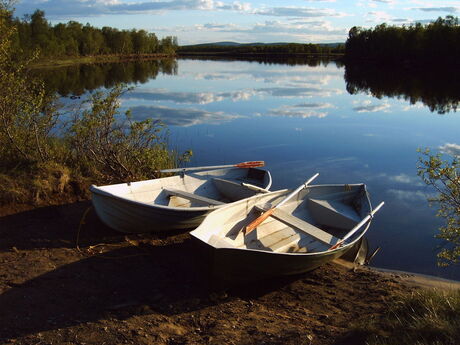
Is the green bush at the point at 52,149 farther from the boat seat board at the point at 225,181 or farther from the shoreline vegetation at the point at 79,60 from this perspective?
the shoreline vegetation at the point at 79,60

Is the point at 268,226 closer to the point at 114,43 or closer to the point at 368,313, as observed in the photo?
the point at 368,313

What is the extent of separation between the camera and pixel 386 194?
11578 mm

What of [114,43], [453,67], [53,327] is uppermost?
[114,43]

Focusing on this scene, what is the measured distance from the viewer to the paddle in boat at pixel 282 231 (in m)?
5.38

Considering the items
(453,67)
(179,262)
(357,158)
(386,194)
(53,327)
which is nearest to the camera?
(53,327)

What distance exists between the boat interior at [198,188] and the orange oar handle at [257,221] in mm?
986

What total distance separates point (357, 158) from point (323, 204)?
25.2 ft

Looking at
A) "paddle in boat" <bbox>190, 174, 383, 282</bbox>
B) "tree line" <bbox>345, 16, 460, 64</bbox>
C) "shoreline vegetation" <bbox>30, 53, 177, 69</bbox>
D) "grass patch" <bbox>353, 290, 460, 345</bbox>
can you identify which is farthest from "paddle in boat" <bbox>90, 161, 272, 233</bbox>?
"tree line" <bbox>345, 16, 460, 64</bbox>

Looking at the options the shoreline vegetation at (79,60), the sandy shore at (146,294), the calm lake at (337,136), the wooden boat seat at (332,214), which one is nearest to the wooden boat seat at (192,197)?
the sandy shore at (146,294)

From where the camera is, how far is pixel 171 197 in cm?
784

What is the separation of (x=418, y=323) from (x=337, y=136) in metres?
15.2

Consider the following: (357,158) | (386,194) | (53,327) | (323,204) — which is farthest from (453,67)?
(53,327)

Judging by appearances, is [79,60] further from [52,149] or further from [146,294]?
[146,294]

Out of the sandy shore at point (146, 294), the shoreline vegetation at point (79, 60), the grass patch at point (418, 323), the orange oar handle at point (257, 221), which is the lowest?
the sandy shore at point (146, 294)
